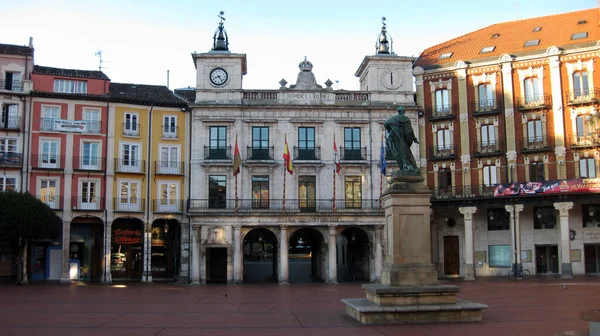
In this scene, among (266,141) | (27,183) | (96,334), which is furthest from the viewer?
(266,141)

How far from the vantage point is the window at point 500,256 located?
49344 millimetres

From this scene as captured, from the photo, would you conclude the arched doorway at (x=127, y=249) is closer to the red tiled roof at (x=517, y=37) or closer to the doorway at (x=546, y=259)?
the red tiled roof at (x=517, y=37)

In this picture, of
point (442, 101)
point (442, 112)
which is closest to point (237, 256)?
point (442, 112)

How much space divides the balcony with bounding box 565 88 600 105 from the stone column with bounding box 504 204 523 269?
868cm

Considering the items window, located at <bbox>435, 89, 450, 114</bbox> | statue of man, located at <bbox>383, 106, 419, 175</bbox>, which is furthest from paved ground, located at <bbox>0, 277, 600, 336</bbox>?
window, located at <bbox>435, 89, 450, 114</bbox>

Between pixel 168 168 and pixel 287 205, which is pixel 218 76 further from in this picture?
pixel 287 205

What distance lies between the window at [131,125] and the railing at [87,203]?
5.46 metres

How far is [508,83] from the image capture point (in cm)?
4978

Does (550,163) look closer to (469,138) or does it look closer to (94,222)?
(469,138)

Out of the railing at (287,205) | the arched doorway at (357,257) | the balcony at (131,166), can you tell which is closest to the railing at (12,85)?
the balcony at (131,166)

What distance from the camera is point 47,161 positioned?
46938mm

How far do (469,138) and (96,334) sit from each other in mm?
39054

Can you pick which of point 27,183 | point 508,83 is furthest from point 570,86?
point 27,183

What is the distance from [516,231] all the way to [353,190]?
484 inches
